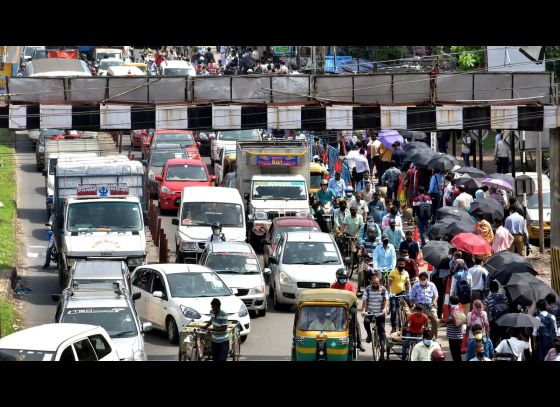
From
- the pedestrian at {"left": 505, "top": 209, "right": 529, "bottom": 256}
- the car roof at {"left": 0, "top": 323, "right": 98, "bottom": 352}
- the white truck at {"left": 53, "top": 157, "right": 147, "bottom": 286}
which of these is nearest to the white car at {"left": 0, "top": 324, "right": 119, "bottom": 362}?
the car roof at {"left": 0, "top": 323, "right": 98, "bottom": 352}

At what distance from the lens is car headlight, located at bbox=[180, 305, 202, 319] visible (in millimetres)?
20594

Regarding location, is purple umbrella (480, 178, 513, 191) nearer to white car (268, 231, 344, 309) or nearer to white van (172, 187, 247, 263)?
white car (268, 231, 344, 309)

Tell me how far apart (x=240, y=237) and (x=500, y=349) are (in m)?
12.0

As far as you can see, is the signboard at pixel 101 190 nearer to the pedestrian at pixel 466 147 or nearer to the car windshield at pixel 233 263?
the car windshield at pixel 233 263

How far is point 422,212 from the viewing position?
28.5m

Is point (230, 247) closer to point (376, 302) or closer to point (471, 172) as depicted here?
point (376, 302)

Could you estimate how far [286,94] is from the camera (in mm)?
28031

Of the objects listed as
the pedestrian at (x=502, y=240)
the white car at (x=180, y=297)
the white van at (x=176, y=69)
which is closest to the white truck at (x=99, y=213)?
the white car at (x=180, y=297)

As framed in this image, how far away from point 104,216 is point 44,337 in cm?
1113

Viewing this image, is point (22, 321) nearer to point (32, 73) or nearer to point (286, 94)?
point (286, 94)

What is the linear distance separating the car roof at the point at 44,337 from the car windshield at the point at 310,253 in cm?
942

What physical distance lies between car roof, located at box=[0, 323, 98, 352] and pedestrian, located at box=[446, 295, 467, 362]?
5406 mm

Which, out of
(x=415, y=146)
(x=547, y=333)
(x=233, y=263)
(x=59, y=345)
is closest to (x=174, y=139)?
(x=415, y=146)
